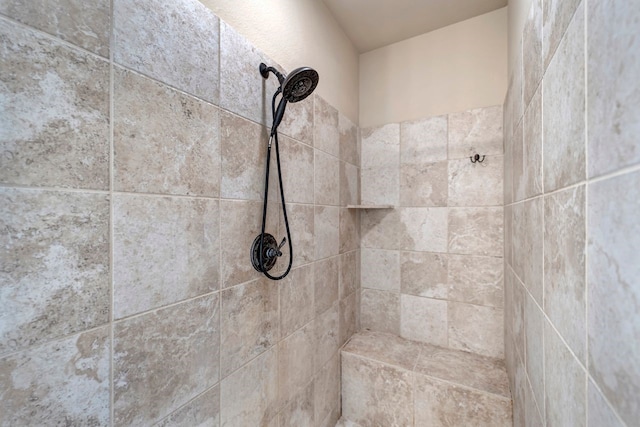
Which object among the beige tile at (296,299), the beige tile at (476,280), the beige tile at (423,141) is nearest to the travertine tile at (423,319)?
the beige tile at (476,280)

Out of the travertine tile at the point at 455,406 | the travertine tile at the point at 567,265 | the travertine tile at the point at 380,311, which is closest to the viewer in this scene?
the travertine tile at the point at 567,265

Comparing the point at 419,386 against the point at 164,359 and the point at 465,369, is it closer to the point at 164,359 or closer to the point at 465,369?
the point at 465,369

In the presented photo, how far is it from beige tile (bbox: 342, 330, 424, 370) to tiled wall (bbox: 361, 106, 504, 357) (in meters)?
0.06

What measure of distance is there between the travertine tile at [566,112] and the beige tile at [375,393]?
1.30m

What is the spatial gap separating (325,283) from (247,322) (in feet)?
1.91

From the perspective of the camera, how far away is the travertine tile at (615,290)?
0.32 meters

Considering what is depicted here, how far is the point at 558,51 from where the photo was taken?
0.57 metres

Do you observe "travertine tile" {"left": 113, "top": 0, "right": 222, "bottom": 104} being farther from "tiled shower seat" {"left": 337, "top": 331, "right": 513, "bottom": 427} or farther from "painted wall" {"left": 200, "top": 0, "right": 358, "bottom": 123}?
"tiled shower seat" {"left": 337, "top": 331, "right": 513, "bottom": 427}

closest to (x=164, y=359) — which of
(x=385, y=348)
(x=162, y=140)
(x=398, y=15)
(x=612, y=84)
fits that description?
(x=162, y=140)

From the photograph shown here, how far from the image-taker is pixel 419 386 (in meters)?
1.40

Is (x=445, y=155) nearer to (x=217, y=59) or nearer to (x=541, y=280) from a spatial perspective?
(x=541, y=280)

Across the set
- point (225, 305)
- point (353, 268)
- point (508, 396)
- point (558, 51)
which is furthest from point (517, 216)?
point (225, 305)

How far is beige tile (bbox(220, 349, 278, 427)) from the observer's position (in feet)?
2.86

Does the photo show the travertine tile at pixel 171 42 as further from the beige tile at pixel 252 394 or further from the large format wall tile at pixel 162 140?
the beige tile at pixel 252 394
